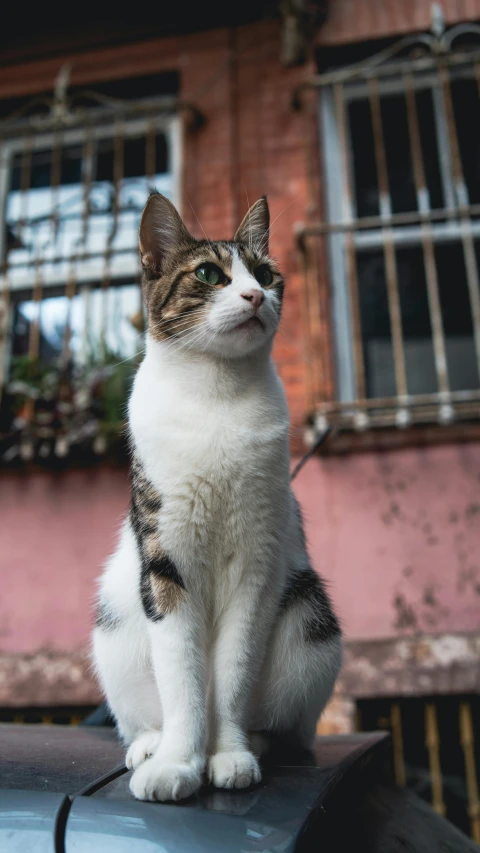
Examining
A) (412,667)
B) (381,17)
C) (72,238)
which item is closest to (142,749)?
(412,667)

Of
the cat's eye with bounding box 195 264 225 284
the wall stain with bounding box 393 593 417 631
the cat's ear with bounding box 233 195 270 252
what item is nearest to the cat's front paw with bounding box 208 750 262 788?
the cat's eye with bounding box 195 264 225 284

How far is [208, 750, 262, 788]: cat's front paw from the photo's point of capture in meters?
1.14

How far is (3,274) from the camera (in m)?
4.17

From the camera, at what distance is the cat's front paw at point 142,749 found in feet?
4.16

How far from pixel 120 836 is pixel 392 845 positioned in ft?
2.07

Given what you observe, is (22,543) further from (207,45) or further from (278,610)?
(207,45)

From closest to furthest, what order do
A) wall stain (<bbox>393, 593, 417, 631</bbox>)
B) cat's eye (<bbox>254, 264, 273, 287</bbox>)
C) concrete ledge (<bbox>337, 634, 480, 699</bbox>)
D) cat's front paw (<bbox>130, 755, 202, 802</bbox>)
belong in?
cat's front paw (<bbox>130, 755, 202, 802</bbox>) < cat's eye (<bbox>254, 264, 273, 287</bbox>) < concrete ledge (<bbox>337, 634, 480, 699</bbox>) < wall stain (<bbox>393, 593, 417, 631</bbox>)

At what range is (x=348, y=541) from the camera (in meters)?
3.23

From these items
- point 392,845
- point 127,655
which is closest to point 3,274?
point 127,655

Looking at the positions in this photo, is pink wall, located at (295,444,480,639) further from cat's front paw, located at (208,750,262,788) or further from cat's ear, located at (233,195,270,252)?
cat's front paw, located at (208,750,262,788)

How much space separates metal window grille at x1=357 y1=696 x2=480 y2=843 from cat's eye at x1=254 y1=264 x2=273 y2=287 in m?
2.13

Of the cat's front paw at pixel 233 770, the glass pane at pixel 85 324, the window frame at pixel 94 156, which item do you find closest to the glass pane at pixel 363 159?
the window frame at pixel 94 156

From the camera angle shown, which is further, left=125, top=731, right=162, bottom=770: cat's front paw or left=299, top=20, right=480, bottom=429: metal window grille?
left=299, top=20, right=480, bottom=429: metal window grille

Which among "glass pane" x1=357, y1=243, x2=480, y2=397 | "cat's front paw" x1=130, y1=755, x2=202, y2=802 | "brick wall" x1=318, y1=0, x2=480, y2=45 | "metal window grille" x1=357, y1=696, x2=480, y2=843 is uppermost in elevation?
"brick wall" x1=318, y1=0, x2=480, y2=45
